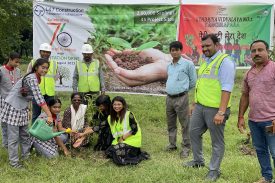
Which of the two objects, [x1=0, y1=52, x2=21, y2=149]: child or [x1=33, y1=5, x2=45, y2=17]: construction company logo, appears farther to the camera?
[x1=33, y1=5, x2=45, y2=17]: construction company logo

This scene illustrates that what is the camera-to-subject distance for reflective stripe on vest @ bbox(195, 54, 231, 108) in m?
3.88

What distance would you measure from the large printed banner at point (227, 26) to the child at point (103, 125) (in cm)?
280

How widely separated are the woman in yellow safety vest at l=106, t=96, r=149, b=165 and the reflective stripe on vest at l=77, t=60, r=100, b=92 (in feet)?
3.19

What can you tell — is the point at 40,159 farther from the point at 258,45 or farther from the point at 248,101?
the point at 258,45

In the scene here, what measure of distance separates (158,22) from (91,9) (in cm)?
149

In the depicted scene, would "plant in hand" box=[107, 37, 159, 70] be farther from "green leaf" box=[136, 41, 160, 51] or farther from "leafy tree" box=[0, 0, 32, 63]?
"leafy tree" box=[0, 0, 32, 63]

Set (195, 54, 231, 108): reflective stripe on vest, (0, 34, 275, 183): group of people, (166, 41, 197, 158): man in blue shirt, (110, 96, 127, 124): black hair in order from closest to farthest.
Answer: (0, 34, 275, 183): group of people → (195, 54, 231, 108): reflective stripe on vest → (110, 96, 127, 124): black hair → (166, 41, 197, 158): man in blue shirt

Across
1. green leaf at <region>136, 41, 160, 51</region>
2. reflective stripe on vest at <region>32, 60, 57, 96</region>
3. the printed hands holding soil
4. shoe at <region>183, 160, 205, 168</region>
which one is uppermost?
green leaf at <region>136, 41, 160, 51</region>

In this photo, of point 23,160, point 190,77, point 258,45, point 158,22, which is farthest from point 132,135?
point 158,22

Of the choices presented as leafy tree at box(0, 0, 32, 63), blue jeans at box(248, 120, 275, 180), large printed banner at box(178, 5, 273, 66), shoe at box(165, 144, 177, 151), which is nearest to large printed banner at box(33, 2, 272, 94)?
large printed banner at box(178, 5, 273, 66)

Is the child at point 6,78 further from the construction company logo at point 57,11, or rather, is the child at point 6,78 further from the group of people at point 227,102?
the group of people at point 227,102

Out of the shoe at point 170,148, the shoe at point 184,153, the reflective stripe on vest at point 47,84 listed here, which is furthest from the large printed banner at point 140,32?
the shoe at point 184,153

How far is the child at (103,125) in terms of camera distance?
17.7 feet

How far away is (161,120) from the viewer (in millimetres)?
7840
